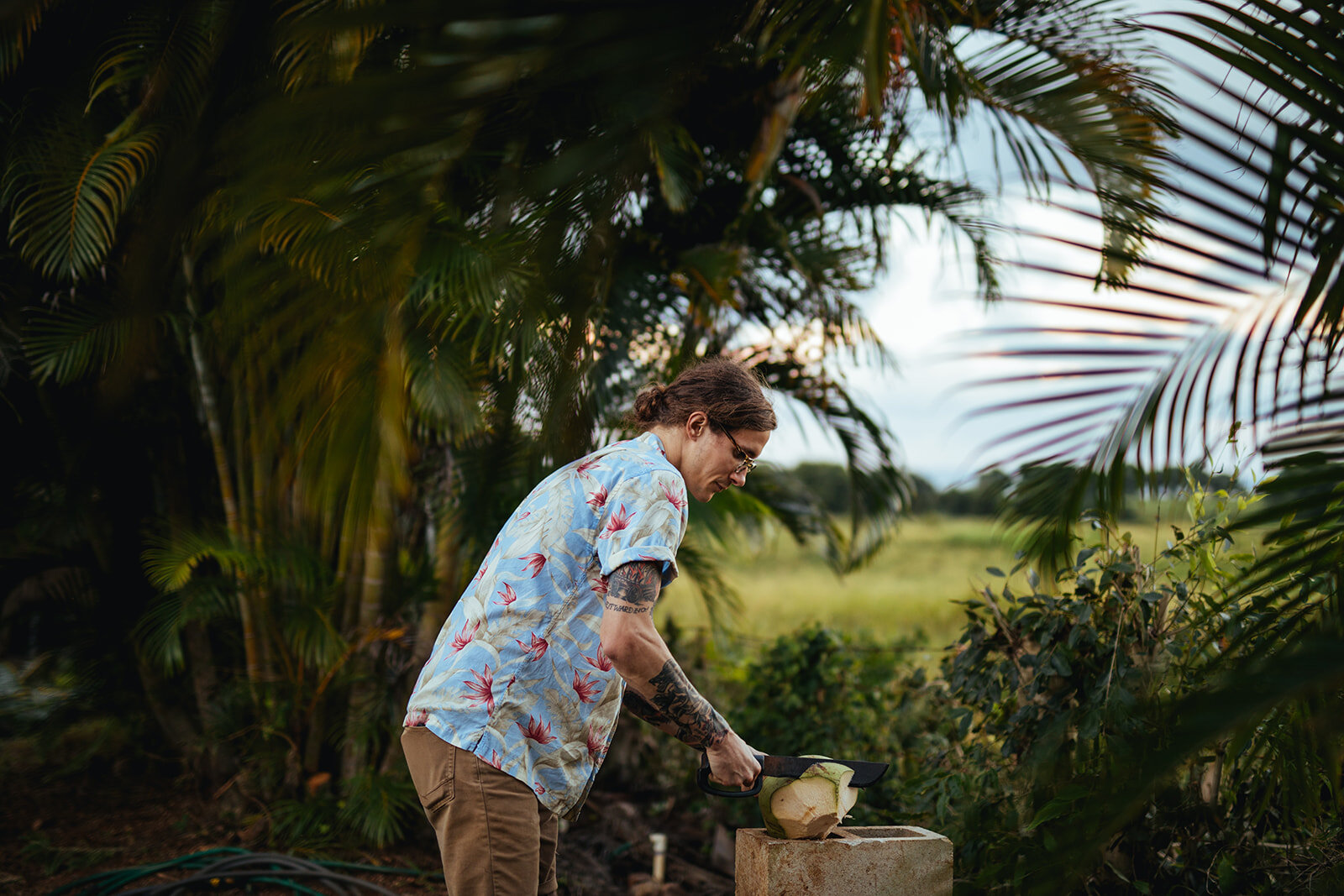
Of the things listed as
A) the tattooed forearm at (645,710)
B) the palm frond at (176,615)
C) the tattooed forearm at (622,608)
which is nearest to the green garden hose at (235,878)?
the palm frond at (176,615)

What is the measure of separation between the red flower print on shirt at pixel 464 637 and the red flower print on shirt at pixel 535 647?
94 mm

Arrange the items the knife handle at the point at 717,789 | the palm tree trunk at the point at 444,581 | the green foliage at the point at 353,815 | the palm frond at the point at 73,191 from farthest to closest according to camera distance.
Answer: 1. the palm tree trunk at the point at 444,581
2. the green foliage at the point at 353,815
3. the palm frond at the point at 73,191
4. the knife handle at the point at 717,789

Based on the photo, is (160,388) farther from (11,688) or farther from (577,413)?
(577,413)

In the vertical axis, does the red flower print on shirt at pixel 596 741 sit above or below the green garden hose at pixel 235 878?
above

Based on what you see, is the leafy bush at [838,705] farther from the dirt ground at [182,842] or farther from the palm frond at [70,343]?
the palm frond at [70,343]

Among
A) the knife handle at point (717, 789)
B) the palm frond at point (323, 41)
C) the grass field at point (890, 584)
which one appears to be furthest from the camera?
the grass field at point (890, 584)

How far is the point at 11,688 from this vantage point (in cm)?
535

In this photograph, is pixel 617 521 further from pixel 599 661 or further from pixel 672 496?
pixel 599 661

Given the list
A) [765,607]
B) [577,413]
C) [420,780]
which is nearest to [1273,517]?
[577,413]

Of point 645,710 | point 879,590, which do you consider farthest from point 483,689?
point 879,590

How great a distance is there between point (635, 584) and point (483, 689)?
39 cm

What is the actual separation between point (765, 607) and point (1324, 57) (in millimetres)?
10272

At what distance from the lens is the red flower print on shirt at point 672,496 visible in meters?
1.80

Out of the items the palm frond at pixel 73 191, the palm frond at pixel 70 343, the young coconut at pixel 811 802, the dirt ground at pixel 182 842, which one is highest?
the palm frond at pixel 73 191
